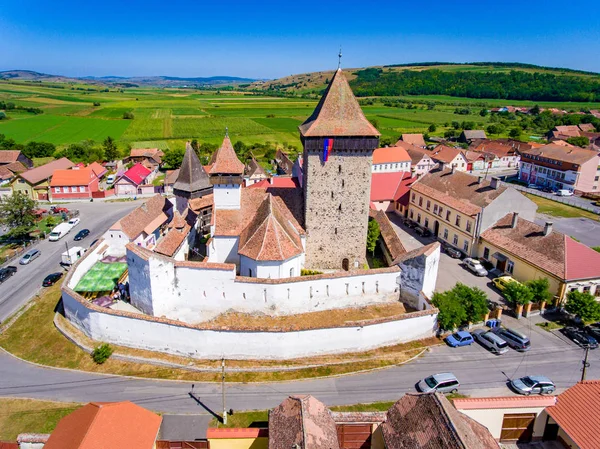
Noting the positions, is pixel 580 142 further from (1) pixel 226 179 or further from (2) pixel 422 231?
(1) pixel 226 179

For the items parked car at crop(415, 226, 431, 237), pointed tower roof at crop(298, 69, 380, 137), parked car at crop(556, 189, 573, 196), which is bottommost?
parked car at crop(415, 226, 431, 237)

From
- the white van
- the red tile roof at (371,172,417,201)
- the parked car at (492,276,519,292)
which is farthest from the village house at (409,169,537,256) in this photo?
the white van

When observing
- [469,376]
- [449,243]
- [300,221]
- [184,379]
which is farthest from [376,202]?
[184,379]

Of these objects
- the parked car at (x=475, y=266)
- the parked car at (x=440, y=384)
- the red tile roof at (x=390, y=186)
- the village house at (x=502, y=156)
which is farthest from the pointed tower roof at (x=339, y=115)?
the village house at (x=502, y=156)

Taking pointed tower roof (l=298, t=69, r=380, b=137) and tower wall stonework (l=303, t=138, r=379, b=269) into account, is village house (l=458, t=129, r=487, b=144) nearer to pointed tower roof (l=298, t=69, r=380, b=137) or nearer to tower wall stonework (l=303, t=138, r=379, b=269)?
tower wall stonework (l=303, t=138, r=379, b=269)

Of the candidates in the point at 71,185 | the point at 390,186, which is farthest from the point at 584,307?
the point at 71,185

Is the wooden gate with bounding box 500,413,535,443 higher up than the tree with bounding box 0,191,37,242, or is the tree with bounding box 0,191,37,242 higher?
the tree with bounding box 0,191,37,242

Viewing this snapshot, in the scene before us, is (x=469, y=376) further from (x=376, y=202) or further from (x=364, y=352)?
(x=376, y=202)
